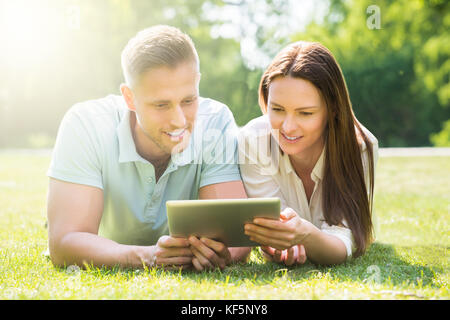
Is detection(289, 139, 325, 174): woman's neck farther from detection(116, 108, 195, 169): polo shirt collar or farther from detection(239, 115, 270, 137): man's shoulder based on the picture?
detection(116, 108, 195, 169): polo shirt collar

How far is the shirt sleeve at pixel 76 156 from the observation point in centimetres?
338

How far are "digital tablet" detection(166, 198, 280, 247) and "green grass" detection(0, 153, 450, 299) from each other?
0.25 metres

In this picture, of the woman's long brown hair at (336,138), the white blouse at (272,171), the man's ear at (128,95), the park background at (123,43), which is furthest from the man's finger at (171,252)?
the park background at (123,43)

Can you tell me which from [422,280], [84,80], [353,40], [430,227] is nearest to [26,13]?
[84,80]

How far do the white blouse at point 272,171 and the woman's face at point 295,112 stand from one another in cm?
25

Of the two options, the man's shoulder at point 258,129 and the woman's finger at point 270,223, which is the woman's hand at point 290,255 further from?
the man's shoulder at point 258,129

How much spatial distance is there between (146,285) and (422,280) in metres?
1.53

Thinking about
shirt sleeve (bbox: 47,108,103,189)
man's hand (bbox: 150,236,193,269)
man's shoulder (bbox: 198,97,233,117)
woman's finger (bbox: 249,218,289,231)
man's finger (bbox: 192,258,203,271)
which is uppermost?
man's shoulder (bbox: 198,97,233,117)

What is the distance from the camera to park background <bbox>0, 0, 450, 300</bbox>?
2844mm

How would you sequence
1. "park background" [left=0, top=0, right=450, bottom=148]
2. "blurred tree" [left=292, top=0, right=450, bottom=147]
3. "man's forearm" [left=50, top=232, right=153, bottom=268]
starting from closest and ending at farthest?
"man's forearm" [left=50, top=232, right=153, bottom=268] → "blurred tree" [left=292, top=0, right=450, bottom=147] → "park background" [left=0, top=0, right=450, bottom=148]

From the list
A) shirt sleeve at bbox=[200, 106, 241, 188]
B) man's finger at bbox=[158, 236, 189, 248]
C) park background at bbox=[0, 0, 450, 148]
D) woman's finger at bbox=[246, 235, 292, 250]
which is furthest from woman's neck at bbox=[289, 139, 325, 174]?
park background at bbox=[0, 0, 450, 148]
